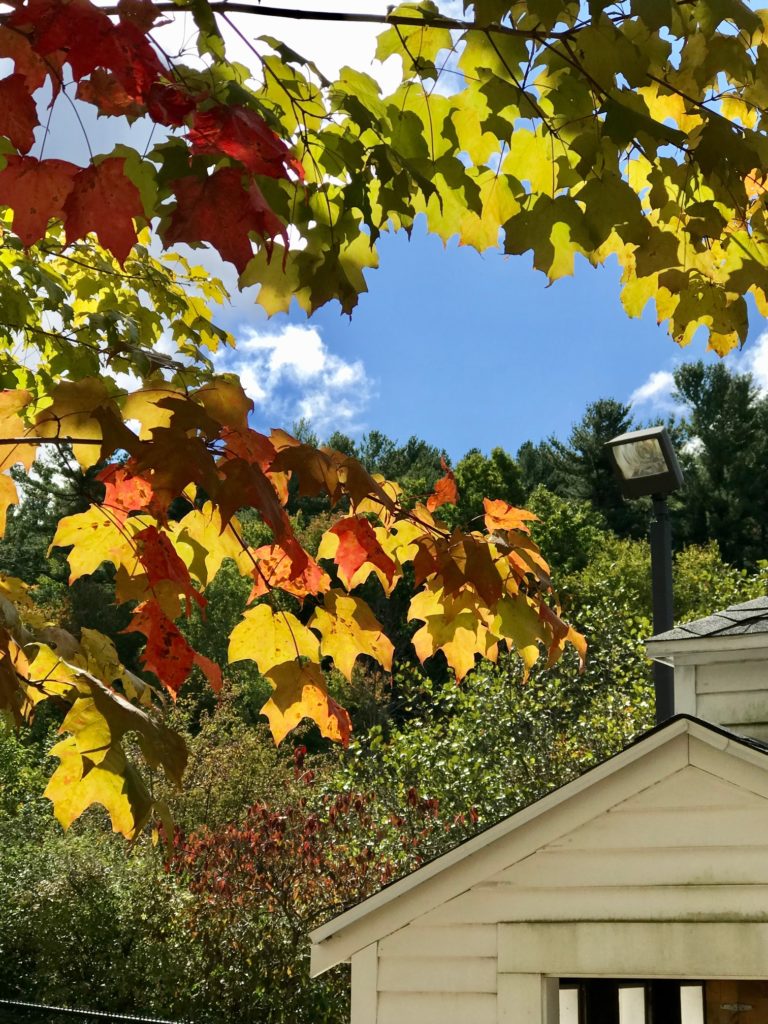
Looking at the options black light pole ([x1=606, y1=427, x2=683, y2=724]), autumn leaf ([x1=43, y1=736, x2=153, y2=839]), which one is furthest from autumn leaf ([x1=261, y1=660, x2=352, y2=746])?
black light pole ([x1=606, y1=427, x2=683, y2=724])

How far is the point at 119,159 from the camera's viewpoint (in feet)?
6.89

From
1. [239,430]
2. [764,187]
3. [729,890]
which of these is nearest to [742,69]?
[764,187]

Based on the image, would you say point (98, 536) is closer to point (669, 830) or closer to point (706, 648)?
point (669, 830)

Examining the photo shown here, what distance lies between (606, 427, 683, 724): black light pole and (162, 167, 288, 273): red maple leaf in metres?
4.32

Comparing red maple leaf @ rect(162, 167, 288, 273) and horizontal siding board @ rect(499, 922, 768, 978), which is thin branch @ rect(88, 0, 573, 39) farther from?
horizontal siding board @ rect(499, 922, 768, 978)

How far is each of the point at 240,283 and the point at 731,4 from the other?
122 centimetres

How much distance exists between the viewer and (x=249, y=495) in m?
2.17

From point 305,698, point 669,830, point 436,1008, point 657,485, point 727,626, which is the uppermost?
point 657,485

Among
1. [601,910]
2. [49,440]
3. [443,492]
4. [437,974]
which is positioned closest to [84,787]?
[49,440]

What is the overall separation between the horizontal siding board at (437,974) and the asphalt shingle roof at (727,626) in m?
2.04

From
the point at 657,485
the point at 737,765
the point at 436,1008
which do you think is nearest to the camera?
the point at 737,765

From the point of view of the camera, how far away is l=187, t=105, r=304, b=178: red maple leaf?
76.9 inches

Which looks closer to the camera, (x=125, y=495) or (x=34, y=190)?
(x=34, y=190)

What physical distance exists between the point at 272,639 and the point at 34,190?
4.11ft
